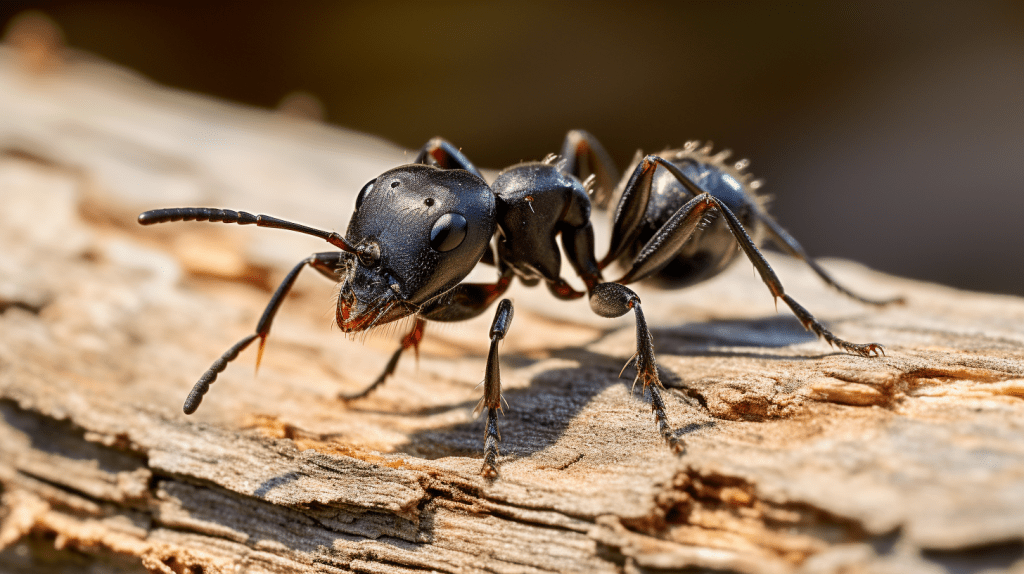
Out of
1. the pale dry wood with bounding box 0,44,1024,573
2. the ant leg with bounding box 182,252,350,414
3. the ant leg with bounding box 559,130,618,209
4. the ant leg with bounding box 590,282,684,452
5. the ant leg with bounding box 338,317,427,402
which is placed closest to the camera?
the pale dry wood with bounding box 0,44,1024,573

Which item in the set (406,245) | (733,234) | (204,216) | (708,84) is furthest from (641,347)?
(708,84)

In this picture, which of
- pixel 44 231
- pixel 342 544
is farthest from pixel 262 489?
pixel 44 231

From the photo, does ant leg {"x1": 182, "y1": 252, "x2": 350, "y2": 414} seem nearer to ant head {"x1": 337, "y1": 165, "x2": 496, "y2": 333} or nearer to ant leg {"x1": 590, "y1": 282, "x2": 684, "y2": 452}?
ant head {"x1": 337, "y1": 165, "x2": 496, "y2": 333}

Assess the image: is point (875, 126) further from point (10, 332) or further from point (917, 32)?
point (10, 332)

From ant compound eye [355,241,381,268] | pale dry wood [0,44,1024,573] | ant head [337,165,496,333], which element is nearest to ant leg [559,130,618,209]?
pale dry wood [0,44,1024,573]

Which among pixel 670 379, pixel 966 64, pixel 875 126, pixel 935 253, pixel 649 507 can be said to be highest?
pixel 966 64

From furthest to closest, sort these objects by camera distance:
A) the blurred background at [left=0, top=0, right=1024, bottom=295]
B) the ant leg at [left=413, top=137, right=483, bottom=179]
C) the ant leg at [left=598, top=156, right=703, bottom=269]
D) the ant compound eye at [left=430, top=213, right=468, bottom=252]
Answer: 1. the blurred background at [left=0, top=0, right=1024, bottom=295]
2. the ant leg at [left=413, top=137, right=483, bottom=179]
3. the ant leg at [left=598, top=156, right=703, bottom=269]
4. the ant compound eye at [left=430, top=213, right=468, bottom=252]

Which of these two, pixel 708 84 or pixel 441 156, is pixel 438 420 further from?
pixel 708 84
